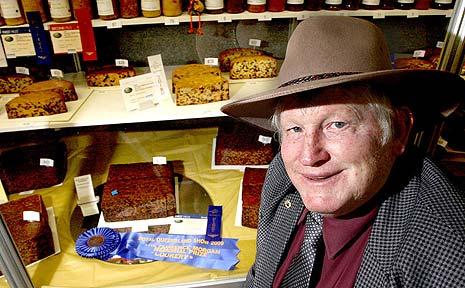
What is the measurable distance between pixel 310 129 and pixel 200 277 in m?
1.02

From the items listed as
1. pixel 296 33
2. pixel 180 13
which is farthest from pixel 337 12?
pixel 296 33

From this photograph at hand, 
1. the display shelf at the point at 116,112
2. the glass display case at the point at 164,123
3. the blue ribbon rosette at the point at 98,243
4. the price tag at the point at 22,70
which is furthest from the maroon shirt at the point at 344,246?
the price tag at the point at 22,70

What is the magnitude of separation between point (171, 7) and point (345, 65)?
1.08m

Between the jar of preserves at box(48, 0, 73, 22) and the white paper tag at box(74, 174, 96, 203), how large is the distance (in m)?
0.78

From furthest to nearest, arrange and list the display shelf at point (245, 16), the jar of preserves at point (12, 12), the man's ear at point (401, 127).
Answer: the display shelf at point (245, 16), the jar of preserves at point (12, 12), the man's ear at point (401, 127)

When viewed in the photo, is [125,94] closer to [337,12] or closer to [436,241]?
[337,12]

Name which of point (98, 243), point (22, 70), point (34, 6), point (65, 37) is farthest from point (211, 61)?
point (98, 243)

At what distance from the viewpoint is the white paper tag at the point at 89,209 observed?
1777 mm

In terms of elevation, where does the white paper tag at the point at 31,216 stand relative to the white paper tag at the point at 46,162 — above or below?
below

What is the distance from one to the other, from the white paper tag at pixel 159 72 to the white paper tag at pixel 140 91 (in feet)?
0.06

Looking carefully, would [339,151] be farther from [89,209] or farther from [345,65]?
[89,209]

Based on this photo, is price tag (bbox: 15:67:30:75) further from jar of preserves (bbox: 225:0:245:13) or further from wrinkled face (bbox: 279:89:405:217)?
wrinkled face (bbox: 279:89:405:217)

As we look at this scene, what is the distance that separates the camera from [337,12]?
163 cm

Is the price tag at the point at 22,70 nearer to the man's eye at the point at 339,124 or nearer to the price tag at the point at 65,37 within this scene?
the price tag at the point at 65,37
